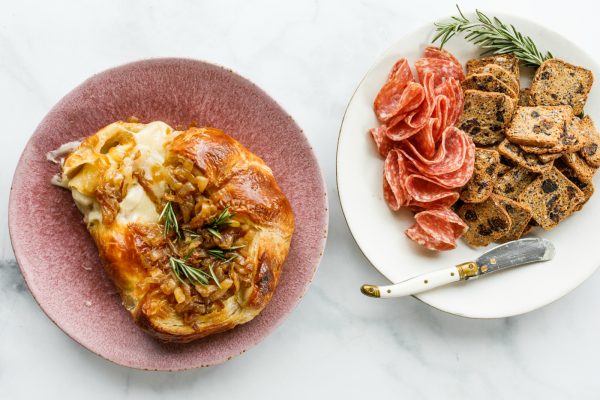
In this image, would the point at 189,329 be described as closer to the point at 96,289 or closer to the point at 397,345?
the point at 96,289

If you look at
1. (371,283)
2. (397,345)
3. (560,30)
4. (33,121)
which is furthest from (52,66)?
(560,30)

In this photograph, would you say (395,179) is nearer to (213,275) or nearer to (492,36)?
(492,36)

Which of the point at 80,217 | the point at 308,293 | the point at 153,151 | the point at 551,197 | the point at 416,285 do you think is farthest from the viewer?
the point at 308,293

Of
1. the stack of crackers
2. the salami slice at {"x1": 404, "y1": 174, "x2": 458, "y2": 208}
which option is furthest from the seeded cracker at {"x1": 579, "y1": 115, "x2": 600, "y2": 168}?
the salami slice at {"x1": 404, "y1": 174, "x2": 458, "y2": 208}

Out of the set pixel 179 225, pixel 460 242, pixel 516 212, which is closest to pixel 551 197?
pixel 516 212

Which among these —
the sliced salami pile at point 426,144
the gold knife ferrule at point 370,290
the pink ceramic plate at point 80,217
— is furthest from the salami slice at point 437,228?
the pink ceramic plate at point 80,217

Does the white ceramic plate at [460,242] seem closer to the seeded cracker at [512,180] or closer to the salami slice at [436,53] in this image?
the salami slice at [436,53]
